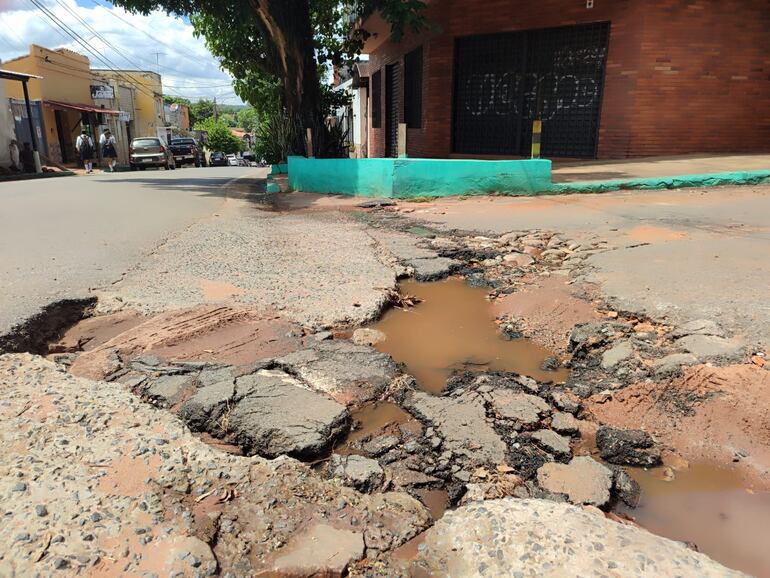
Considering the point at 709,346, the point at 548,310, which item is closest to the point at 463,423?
the point at 709,346

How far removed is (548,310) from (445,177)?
17.3 ft

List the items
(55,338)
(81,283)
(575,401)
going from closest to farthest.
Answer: (575,401) < (55,338) < (81,283)

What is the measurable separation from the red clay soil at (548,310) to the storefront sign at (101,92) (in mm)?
35783

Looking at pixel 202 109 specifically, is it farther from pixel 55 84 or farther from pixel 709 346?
pixel 709 346

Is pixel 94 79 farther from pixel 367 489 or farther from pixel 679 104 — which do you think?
pixel 367 489

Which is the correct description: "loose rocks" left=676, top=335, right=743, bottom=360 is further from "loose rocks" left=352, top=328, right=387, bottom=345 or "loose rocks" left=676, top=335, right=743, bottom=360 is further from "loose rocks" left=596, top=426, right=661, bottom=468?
"loose rocks" left=352, top=328, right=387, bottom=345

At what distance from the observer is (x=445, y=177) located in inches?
344

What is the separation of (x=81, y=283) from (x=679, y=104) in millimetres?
10767

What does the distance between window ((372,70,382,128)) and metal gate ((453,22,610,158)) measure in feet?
18.2

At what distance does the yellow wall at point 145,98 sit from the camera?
40406 millimetres

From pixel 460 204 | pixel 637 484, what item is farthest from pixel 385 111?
pixel 637 484

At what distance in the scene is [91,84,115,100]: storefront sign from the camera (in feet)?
108

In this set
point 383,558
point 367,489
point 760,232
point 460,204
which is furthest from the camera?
point 460,204

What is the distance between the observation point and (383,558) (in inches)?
66.6
